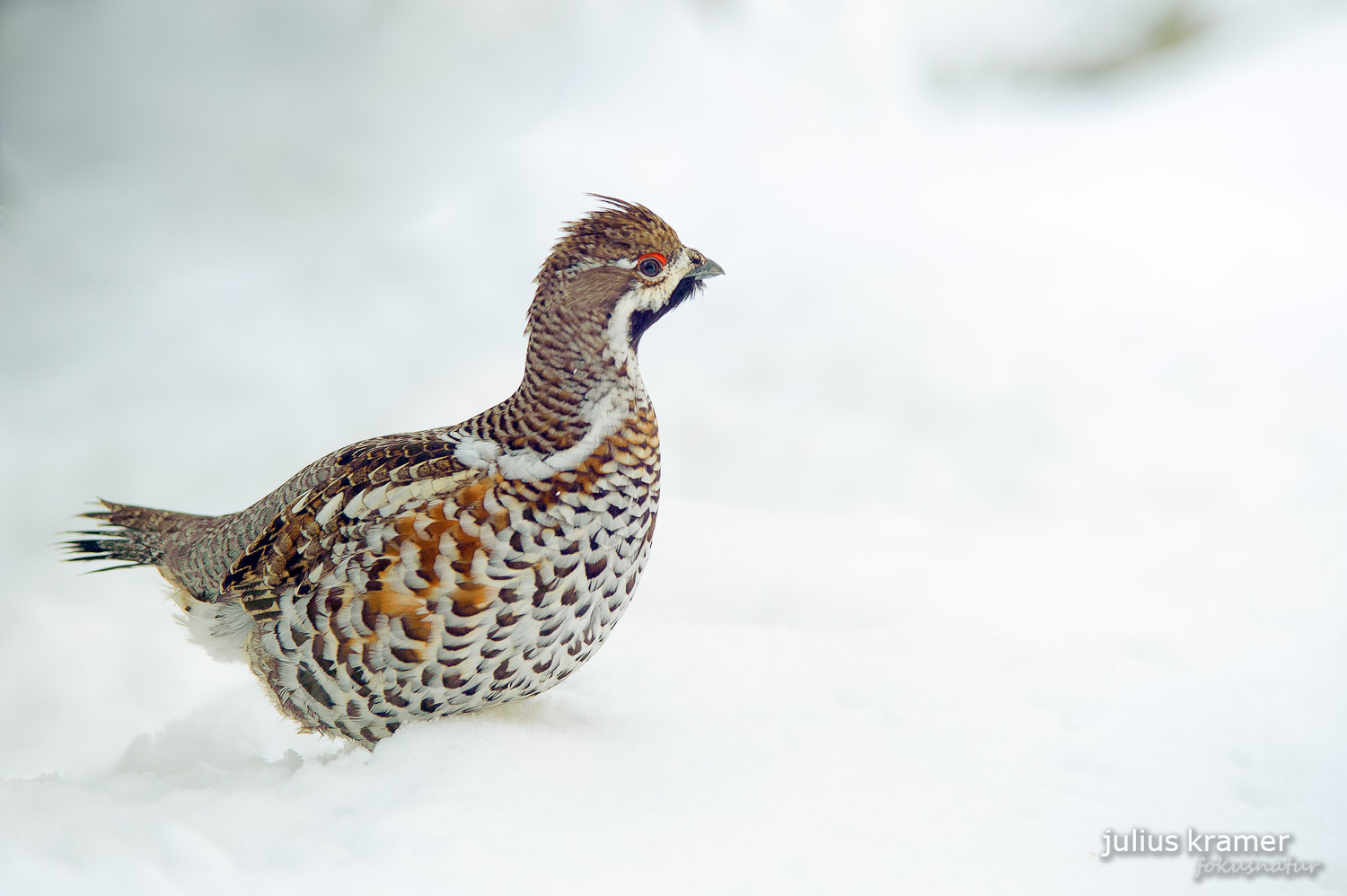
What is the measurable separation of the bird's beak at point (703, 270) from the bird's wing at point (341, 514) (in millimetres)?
773

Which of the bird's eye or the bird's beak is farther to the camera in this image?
the bird's beak

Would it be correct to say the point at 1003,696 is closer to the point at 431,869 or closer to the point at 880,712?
A: the point at 880,712

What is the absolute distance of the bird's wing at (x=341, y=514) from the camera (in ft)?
7.71

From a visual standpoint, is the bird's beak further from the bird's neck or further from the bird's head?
the bird's neck

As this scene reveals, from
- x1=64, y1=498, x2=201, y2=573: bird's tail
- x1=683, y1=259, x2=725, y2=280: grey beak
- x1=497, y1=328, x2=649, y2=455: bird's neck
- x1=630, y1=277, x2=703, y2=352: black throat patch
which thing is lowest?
x1=64, y1=498, x2=201, y2=573: bird's tail

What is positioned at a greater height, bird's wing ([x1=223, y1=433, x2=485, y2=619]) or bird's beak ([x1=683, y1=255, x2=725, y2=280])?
bird's beak ([x1=683, y1=255, x2=725, y2=280])

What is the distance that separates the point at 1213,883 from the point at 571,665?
168cm

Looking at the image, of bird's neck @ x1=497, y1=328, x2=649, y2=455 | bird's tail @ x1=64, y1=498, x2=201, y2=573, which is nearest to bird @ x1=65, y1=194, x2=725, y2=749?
bird's neck @ x1=497, y1=328, x2=649, y2=455

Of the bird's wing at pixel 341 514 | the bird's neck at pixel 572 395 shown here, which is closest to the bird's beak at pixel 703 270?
the bird's neck at pixel 572 395

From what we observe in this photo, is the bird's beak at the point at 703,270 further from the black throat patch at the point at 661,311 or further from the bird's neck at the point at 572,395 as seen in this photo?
the bird's neck at the point at 572,395

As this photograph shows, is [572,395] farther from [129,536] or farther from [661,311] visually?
[129,536]

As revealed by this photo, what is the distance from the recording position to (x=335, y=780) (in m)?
2.33

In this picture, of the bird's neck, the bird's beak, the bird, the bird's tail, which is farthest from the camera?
the bird's tail

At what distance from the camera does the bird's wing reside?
2350mm
